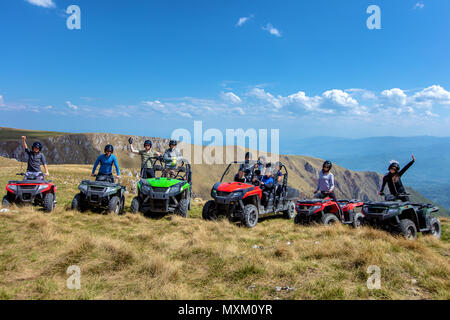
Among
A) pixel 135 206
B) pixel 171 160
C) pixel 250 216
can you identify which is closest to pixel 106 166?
pixel 135 206

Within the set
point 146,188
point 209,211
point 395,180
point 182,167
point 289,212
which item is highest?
point 182,167

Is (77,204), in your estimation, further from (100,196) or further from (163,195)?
(163,195)

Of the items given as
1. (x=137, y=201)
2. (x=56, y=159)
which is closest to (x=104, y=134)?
(x=56, y=159)

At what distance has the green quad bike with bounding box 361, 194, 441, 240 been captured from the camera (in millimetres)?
7184

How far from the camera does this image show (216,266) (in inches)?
203

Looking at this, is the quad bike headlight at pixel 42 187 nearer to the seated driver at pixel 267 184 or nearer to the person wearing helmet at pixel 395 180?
the seated driver at pixel 267 184

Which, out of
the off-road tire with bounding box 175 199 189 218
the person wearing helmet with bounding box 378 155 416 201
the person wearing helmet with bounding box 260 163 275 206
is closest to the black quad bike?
the off-road tire with bounding box 175 199 189 218

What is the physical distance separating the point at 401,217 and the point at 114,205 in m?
9.41

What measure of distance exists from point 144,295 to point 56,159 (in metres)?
195

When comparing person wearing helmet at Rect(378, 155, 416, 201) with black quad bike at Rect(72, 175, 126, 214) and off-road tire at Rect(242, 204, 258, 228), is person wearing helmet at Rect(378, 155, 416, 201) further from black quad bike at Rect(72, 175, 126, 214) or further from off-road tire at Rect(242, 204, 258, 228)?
black quad bike at Rect(72, 175, 126, 214)

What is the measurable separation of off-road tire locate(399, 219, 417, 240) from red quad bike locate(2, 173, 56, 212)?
1116 cm

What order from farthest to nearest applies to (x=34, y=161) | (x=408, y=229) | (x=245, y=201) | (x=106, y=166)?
1. (x=106, y=166)
2. (x=34, y=161)
3. (x=245, y=201)
4. (x=408, y=229)

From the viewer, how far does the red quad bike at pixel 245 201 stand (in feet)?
30.5

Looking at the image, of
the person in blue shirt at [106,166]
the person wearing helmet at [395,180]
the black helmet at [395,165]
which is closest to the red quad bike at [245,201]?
the person in blue shirt at [106,166]
